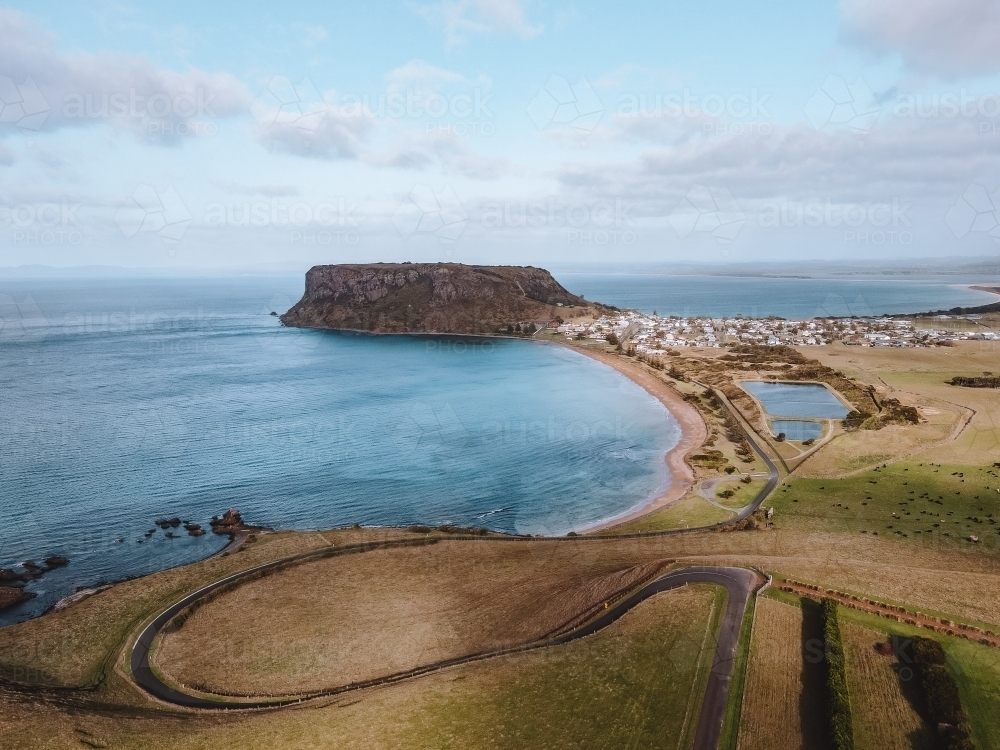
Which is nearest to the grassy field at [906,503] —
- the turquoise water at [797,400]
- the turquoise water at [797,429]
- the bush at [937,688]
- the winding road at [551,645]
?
the turquoise water at [797,429]

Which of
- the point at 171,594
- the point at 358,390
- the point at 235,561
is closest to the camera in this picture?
the point at 171,594

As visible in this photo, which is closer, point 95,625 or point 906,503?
point 95,625

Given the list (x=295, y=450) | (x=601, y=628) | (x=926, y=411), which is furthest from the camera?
(x=926, y=411)

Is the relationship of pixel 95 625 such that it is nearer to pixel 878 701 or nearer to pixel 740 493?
pixel 878 701

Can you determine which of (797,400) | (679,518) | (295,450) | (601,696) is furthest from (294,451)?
(797,400)

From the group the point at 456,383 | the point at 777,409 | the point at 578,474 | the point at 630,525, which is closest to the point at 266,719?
the point at 630,525

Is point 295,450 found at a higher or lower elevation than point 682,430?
higher

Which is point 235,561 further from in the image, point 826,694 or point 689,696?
point 826,694

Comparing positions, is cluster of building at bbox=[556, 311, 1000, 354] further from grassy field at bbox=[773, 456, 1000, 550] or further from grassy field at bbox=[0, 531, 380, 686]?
grassy field at bbox=[0, 531, 380, 686]
